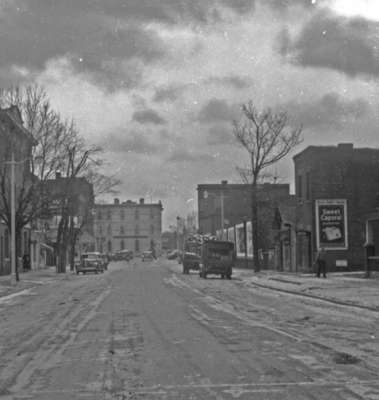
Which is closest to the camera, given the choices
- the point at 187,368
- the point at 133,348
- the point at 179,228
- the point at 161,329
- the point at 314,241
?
the point at 187,368

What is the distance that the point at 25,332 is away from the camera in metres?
15.6

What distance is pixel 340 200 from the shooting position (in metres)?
46.1

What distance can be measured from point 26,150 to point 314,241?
18954 mm

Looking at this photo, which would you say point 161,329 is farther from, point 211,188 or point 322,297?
point 211,188

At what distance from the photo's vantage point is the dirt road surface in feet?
28.9

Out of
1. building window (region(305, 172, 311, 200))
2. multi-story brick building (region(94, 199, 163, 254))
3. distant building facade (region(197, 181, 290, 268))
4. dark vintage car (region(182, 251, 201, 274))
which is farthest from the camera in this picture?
multi-story brick building (region(94, 199, 163, 254))

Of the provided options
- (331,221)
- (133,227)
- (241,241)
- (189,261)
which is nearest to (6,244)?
(189,261)

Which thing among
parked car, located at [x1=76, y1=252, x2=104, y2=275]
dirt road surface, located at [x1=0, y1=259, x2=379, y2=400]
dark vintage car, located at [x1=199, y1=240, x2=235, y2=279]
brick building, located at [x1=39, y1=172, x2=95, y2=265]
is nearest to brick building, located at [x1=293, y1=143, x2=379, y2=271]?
dark vintage car, located at [x1=199, y1=240, x2=235, y2=279]

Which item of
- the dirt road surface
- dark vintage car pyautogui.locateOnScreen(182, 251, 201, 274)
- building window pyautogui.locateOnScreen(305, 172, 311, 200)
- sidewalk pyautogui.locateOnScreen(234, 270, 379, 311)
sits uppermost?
building window pyautogui.locateOnScreen(305, 172, 311, 200)

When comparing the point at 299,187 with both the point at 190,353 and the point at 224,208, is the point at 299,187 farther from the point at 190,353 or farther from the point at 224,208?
the point at 224,208

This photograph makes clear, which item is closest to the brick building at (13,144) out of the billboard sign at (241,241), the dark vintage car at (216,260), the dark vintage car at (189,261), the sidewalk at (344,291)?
the dark vintage car at (216,260)

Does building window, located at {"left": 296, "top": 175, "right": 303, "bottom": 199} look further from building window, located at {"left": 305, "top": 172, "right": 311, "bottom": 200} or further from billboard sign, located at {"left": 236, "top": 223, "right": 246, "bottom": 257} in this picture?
billboard sign, located at {"left": 236, "top": 223, "right": 246, "bottom": 257}

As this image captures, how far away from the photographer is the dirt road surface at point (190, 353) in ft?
28.9

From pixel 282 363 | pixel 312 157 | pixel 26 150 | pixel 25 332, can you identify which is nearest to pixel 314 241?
pixel 312 157
